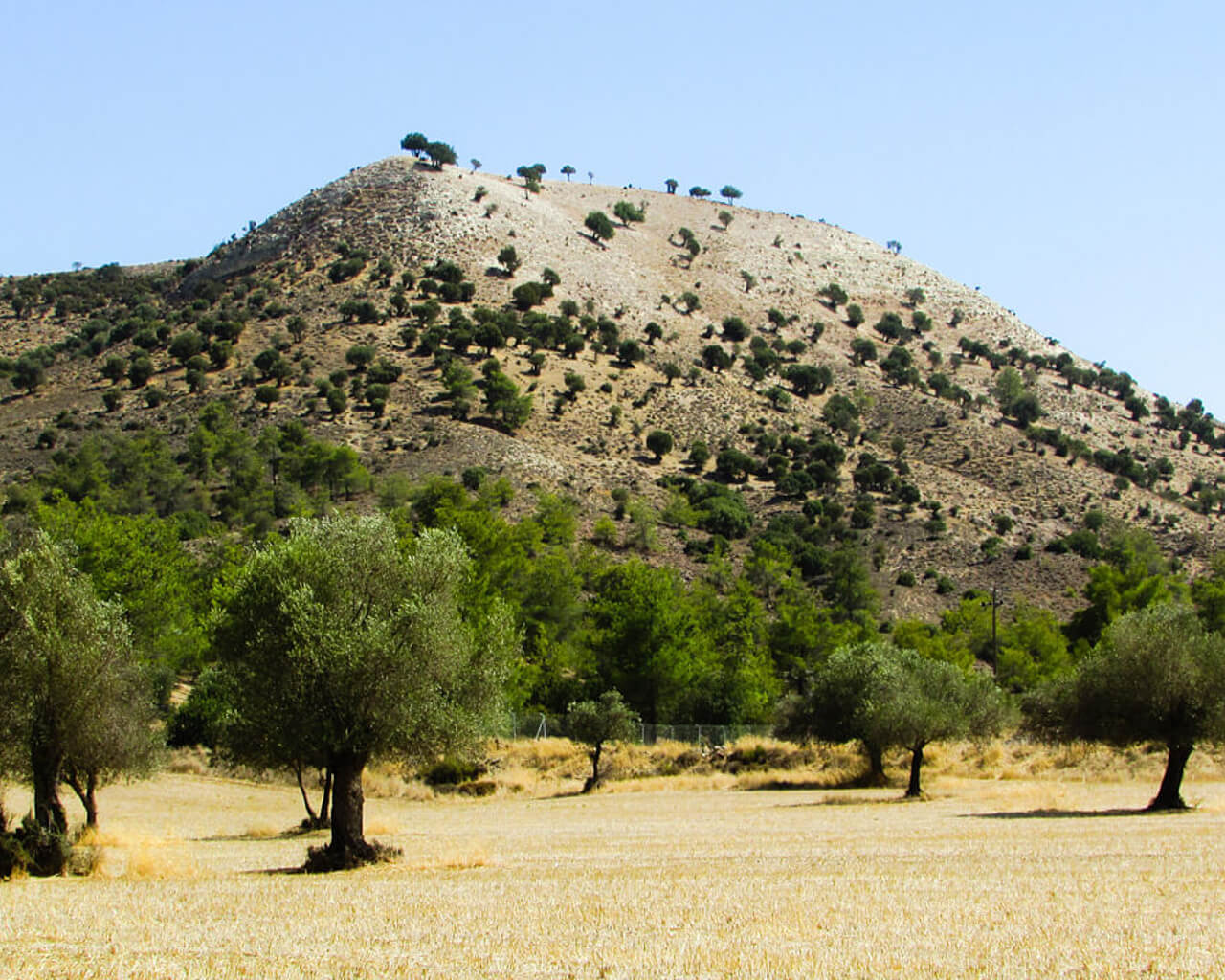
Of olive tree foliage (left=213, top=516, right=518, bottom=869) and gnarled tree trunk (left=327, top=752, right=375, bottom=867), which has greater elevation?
olive tree foliage (left=213, top=516, right=518, bottom=869)

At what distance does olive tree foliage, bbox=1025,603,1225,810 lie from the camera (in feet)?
130

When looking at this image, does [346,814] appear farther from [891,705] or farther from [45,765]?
[891,705]

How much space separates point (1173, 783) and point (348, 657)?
28640mm

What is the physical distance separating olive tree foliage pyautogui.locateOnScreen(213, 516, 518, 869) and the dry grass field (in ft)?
9.00

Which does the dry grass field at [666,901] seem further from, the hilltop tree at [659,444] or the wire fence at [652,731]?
the hilltop tree at [659,444]

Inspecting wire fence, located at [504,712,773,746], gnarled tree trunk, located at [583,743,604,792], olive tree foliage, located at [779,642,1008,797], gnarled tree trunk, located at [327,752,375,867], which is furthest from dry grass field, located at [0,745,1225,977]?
wire fence, located at [504,712,773,746]

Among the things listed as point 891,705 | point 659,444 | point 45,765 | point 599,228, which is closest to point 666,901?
point 45,765

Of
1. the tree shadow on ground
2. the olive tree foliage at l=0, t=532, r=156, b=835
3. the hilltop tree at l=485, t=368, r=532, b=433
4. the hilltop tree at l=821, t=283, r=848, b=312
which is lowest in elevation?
the tree shadow on ground

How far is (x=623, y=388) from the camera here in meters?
136

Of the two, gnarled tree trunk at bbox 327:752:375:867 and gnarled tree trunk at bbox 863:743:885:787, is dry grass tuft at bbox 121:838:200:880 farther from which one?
gnarled tree trunk at bbox 863:743:885:787

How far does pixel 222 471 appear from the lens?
4299 inches

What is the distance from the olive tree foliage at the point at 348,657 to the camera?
26.2 metres

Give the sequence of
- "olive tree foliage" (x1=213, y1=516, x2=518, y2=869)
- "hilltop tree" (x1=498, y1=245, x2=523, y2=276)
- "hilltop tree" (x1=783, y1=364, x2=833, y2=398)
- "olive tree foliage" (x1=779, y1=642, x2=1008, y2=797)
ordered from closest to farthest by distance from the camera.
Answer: "olive tree foliage" (x1=213, y1=516, x2=518, y2=869), "olive tree foliage" (x1=779, y1=642, x2=1008, y2=797), "hilltop tree" (x1=783, y1=364, x2=833, y2=398), "hilltop tree" (x1=498, y1=245, x2=523, y2=276)

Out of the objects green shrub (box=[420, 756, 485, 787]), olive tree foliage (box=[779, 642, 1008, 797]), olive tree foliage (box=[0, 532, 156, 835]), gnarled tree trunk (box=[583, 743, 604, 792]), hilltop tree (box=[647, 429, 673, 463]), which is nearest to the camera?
olive tree foliage (box=[0, 532, 156, 835])
